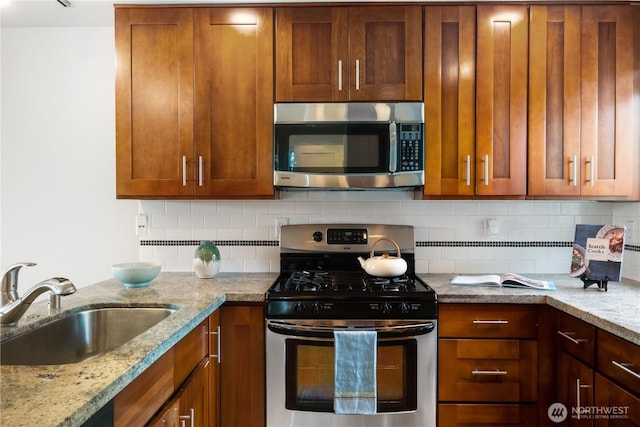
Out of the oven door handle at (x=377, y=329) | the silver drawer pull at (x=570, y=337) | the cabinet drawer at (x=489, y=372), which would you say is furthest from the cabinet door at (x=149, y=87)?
the silver drawer pull at (x=570, y=337)

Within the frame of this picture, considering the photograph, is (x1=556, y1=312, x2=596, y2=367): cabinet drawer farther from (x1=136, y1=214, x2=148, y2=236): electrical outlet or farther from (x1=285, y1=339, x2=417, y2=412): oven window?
(x1=136, y1=214, x2=148, y2=236): electrical outlet

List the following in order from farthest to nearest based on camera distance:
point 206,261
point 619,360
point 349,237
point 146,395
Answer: point 349,237 → point 206,261 → point 619,360 → point 146,395

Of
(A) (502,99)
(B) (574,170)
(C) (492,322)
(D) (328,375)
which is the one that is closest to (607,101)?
(B) (574,170)

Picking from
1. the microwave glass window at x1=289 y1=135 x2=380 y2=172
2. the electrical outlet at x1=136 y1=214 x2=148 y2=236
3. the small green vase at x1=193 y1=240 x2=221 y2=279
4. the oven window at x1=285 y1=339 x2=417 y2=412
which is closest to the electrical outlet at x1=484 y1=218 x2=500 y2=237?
the microwave glass window at x1=289 y1=135 x2=380 y2=172

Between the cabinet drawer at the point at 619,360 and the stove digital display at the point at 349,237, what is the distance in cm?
124

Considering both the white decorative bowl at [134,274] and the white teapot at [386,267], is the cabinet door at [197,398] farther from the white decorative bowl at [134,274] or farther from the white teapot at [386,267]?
the white teapot at [386,267]

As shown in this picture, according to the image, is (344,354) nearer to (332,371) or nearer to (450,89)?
(332,371)

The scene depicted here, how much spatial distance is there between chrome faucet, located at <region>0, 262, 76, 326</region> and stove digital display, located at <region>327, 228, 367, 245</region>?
1427 millimetres

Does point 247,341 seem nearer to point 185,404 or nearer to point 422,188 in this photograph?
point 185,404

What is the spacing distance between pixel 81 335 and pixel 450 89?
81.0 inches

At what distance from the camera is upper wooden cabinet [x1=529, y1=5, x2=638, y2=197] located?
7.29ft

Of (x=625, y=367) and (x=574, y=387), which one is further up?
(x=625, y=367)

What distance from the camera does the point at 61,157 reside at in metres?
2.62

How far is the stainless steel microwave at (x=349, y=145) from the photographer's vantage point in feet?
7.29
